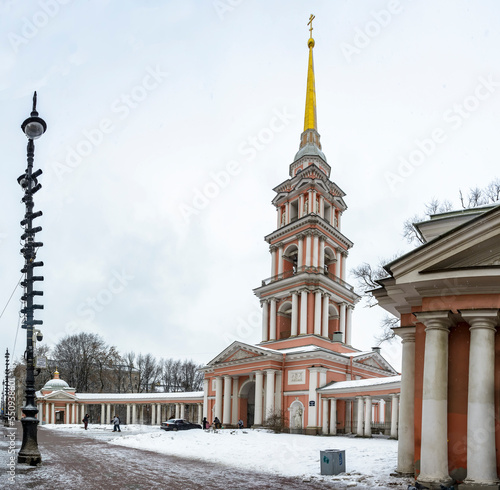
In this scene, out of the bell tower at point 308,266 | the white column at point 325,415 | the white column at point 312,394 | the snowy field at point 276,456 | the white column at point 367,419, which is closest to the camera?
the snowy field at point 276,456

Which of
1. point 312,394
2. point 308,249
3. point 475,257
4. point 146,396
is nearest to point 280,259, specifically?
point 308,249

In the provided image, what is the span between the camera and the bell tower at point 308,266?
3966 centimetres

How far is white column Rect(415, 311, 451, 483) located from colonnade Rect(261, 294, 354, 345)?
28187 mm

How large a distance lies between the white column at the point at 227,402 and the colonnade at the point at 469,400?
31526mm

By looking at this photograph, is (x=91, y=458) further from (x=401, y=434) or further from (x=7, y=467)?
(x=401, y=434)

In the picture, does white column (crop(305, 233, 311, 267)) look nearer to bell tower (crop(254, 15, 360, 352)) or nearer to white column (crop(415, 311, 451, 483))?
bell tower (crop(254, 15, 360, 352))

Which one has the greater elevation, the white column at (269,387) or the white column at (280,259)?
the white column at (280,259)

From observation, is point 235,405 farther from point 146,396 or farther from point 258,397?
point 146,396

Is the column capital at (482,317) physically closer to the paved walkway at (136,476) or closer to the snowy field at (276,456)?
the snowy field at (276,456)

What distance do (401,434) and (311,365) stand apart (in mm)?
24400

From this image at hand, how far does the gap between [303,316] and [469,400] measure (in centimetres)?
2918

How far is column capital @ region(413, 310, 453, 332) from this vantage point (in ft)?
34.6

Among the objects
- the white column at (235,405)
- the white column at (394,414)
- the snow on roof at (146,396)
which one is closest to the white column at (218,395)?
A: the white column at (235,405)

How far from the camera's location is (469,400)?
33.3 ft
